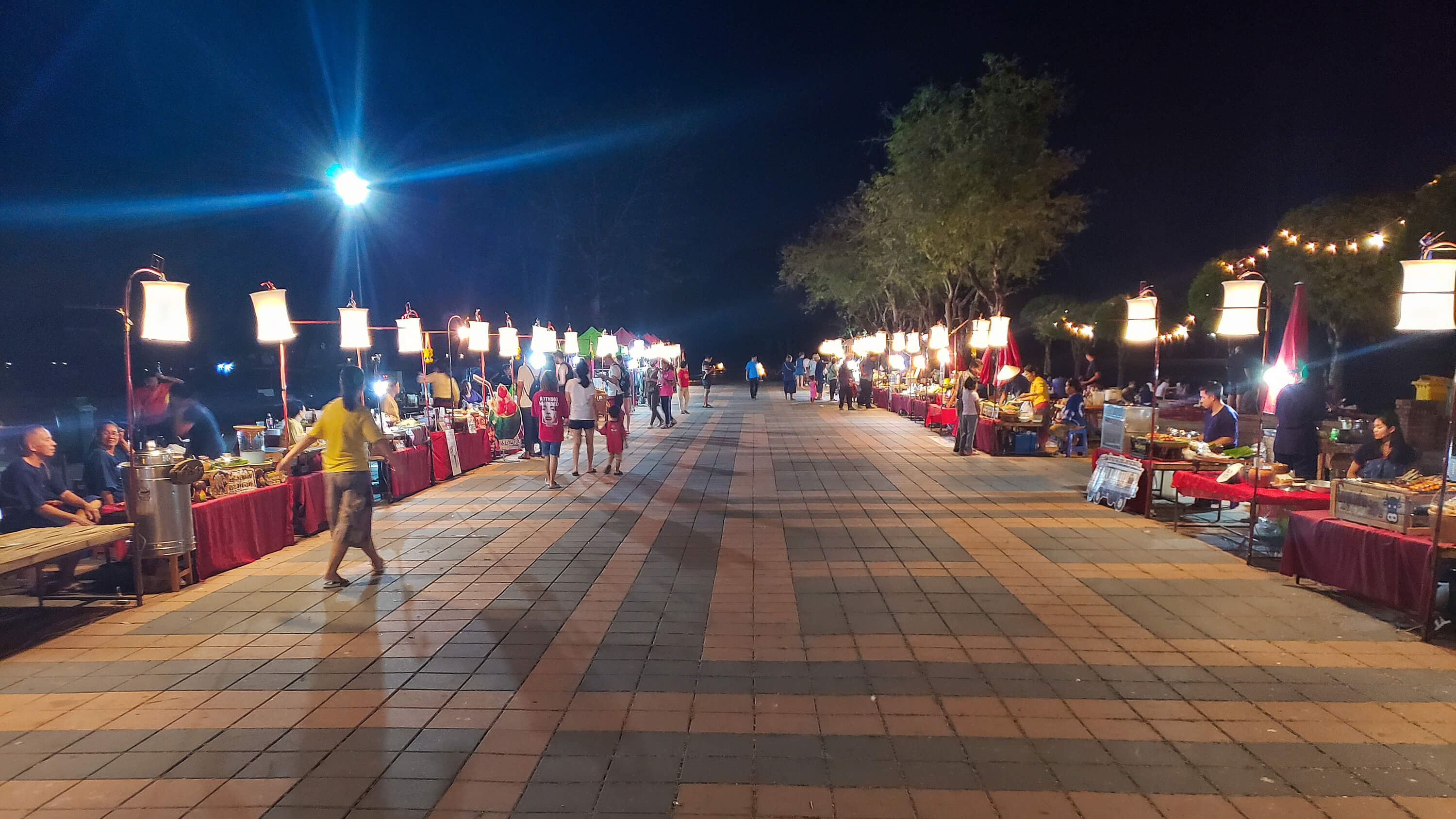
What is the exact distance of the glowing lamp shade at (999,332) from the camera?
50.6 feet

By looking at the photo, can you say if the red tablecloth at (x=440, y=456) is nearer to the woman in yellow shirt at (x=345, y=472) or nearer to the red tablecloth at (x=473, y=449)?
the red tablecloth at (x=473, y=449)

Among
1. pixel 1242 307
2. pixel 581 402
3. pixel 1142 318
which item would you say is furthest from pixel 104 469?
pixel 1242 307

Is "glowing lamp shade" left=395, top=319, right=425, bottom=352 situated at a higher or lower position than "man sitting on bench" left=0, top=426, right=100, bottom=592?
higher

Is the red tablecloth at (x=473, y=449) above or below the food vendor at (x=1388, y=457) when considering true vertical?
below

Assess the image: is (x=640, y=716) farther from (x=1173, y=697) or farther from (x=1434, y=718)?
(x=1434, y=718)

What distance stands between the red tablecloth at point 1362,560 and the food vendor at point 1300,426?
6.77 ft

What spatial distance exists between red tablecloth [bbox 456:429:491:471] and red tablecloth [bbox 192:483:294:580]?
4391 mm

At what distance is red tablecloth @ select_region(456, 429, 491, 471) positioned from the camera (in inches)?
484

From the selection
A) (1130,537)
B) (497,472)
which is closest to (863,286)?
(497,472)

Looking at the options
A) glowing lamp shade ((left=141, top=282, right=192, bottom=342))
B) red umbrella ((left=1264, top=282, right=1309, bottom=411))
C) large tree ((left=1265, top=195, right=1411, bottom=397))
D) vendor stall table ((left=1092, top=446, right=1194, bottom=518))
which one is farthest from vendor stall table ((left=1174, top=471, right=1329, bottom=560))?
large tree ((left=1265, top=195, right=1411, bottom=397))

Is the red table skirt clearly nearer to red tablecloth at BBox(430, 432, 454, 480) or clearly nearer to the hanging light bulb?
the hanging light bulb

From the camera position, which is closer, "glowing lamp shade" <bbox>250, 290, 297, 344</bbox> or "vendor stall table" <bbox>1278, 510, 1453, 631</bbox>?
"vendor stall table" <bbox>1278, 510, 1453, 631</bbox>

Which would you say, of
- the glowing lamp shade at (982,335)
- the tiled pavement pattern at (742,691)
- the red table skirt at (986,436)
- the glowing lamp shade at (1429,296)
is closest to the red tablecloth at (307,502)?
the tiled pavement pattern at (742,691)

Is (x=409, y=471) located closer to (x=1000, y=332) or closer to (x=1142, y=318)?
(x=1142, y=318)
